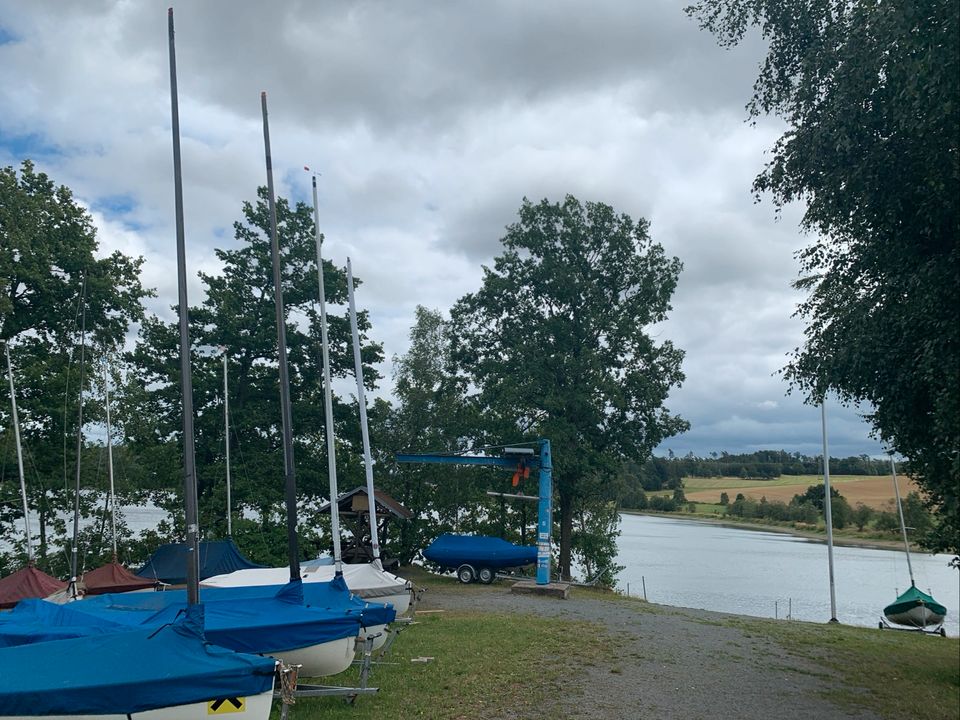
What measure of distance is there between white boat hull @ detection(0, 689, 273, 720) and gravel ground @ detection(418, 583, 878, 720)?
3654 millimetres

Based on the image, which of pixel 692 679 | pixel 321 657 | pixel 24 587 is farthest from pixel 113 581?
pixel 692 679

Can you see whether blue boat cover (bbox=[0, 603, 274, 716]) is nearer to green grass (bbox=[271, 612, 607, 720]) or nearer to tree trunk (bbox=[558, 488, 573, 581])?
green grass (bbox=[271, 612, 607, 720])

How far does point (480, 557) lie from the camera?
29922mm

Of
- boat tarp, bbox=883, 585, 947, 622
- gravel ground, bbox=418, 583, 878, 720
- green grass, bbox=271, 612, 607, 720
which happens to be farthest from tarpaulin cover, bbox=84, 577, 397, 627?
boat tarp, bbox=883, 585, 947, 622

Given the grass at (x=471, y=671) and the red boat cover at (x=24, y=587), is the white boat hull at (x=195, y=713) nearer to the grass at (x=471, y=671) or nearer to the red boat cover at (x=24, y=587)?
the grass at (x=471, y=671)

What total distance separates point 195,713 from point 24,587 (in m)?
13.5

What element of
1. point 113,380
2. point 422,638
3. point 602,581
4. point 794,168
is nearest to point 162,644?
point 422,638

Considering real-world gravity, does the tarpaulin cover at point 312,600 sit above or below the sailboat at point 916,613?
above

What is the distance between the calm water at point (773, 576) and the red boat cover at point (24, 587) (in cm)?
2478

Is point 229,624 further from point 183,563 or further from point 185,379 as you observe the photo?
point 183,563

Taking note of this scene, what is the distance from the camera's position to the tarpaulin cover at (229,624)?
10586mm

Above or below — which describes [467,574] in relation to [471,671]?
below

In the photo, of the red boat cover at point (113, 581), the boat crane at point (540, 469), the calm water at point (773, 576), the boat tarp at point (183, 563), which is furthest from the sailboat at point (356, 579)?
the calm water at point (773, 576)

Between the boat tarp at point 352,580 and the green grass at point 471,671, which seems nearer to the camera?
the green grass at point 471,671
